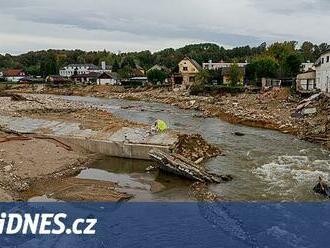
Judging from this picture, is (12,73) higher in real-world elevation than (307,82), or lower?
higher

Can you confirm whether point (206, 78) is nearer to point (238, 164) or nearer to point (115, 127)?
point (115, 127)

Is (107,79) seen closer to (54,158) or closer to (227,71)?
(227,71)

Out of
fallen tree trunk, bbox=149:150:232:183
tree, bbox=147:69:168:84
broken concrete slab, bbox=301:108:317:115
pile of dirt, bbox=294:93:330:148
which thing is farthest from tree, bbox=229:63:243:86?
fallen tree trunk, bbox=149:150:232:183

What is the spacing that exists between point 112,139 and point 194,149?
5.49 meters

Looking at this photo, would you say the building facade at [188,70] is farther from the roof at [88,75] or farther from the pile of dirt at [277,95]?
the roof at [88,75]

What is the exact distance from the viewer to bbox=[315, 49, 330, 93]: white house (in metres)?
52.6

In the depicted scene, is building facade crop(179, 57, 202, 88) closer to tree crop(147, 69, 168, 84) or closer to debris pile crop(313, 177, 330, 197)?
tree crop(147, 69, 168, 84)

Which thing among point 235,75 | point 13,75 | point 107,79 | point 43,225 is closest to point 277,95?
point 235,75

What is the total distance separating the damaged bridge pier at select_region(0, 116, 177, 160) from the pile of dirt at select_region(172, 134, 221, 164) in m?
0.48

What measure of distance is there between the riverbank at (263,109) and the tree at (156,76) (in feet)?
35.6

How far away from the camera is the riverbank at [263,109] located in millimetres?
37875

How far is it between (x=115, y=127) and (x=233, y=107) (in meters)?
24.0

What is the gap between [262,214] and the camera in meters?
18.5

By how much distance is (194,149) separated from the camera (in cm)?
2975
